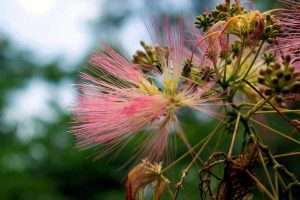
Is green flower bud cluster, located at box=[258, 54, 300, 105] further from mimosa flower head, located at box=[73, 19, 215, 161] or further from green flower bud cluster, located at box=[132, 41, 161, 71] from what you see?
green flower bud cluster, located at box=[132, 41, 161, 71]

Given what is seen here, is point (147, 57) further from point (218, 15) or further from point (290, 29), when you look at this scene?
point (290, 29)

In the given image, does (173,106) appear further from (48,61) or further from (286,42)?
(48,61)

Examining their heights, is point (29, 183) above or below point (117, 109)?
below

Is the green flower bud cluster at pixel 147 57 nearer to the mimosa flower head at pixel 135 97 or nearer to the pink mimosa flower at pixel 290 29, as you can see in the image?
the mimosa flower head at pixel 135 97

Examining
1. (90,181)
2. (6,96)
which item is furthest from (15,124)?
(90,181)

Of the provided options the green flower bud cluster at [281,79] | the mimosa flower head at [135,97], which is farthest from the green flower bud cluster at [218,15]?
the green flower bud cluster at [281,79]

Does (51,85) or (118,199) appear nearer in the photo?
(118,199)
